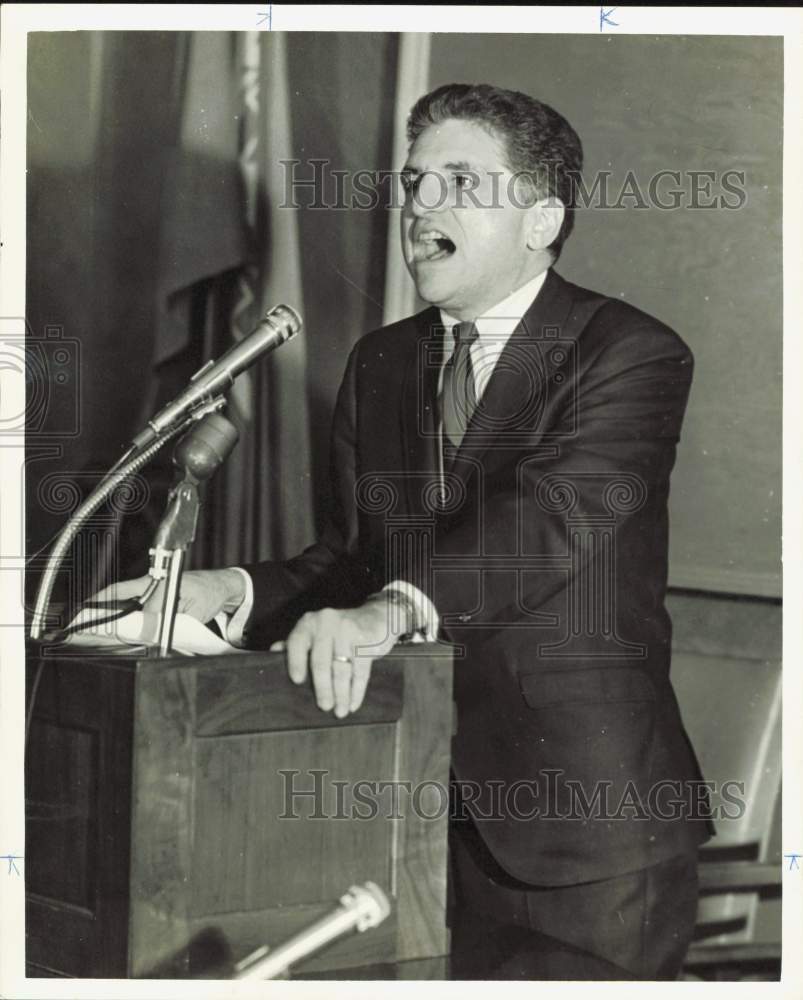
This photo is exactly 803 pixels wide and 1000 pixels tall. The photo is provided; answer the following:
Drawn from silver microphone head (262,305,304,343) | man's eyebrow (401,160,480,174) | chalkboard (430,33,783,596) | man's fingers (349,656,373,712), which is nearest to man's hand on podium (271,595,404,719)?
man's fingers (349,656,373,712)

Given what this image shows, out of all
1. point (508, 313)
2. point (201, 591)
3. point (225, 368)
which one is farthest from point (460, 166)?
point (201, 591)

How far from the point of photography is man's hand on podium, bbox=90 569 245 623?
1.81 m

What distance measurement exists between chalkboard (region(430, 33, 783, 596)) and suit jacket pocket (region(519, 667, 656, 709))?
0.19m

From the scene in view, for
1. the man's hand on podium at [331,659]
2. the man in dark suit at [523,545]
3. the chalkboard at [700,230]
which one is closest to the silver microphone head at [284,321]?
the man in dark suit at [523,545]

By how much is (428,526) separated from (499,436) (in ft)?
0.60

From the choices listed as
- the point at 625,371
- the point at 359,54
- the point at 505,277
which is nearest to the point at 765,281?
the point at 625,371

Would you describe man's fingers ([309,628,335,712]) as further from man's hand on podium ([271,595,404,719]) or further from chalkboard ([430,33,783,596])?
chalkboard ([430,33,783,596])

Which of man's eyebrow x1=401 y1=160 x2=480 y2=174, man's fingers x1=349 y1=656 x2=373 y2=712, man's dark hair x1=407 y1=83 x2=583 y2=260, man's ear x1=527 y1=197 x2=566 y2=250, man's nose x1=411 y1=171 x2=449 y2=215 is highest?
man's dark hair x1=407 y1=83 x2=583 y2=260

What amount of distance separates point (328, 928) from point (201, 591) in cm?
58

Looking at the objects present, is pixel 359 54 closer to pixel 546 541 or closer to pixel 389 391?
pixel 389 391

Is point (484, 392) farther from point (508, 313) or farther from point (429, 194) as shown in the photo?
point (429, 194)

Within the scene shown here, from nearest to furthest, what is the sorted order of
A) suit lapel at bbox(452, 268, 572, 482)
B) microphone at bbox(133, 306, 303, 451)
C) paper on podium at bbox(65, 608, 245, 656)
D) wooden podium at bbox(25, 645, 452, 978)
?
wooden podium at bbox(25, 645, 452, 978) → paper on podium at bbox(65, 608, 245, 656) → microphone at bbox(133, 306, 303, 451) → suit lapel at bbox(452, 268, 572, 482)

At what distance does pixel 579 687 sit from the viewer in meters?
1.90

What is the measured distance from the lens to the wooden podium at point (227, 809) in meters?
1.43
